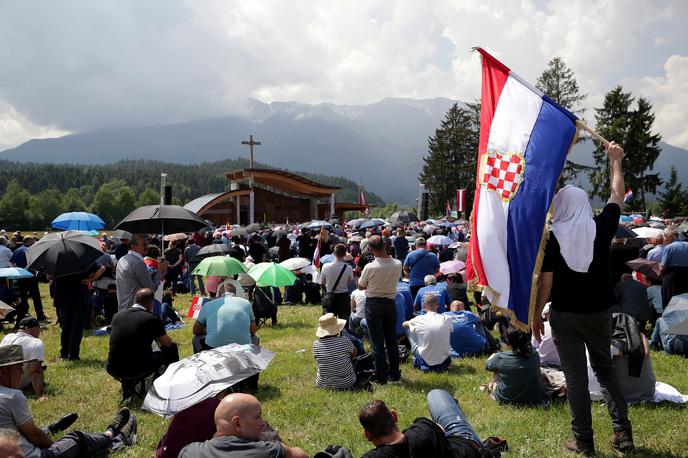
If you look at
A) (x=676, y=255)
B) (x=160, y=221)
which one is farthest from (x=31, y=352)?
(x=676, y=255)

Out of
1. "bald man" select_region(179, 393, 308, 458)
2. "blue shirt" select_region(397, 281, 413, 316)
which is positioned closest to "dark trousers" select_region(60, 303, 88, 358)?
"blue shirt" select_region(397, 281, 413, 316)

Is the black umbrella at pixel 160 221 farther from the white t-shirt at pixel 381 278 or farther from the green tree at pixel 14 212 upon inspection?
the green tree at pixel 14 212

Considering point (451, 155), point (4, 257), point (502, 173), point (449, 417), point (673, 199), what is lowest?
point (449, 417)

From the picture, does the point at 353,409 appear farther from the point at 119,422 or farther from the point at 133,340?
the point at 133,340

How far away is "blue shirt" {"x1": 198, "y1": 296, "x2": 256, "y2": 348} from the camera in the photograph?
6426 millimetres

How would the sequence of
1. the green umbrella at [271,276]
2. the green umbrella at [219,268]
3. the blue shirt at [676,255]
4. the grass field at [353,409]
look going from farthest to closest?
the green umbrella at [271,276], the green umbrella at [219,268], the blue shirt at [676,255], the grass field at [353,409]

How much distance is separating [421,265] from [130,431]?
261 inches

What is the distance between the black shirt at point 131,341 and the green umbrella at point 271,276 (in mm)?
4010

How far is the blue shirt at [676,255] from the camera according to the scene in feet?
27.4

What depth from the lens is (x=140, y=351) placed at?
5.98 metres

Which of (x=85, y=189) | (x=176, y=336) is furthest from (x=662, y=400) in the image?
(x=85, y=189)

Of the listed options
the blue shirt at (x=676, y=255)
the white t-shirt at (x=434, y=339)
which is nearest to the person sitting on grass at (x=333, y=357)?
the white t-shirt at (x=434, y=339)

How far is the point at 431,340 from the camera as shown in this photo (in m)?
7.15

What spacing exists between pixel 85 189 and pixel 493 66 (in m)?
145
